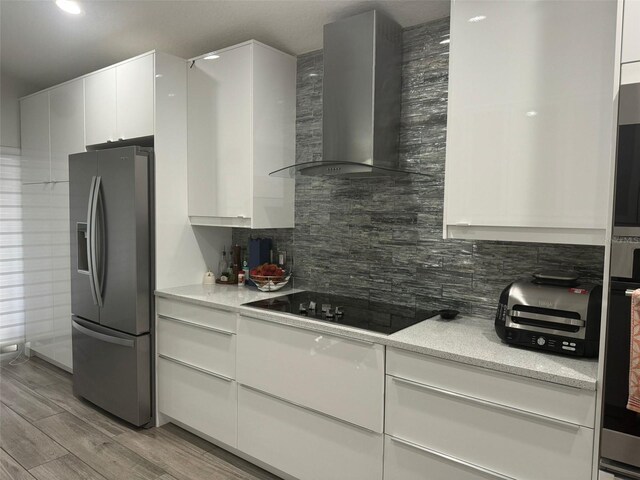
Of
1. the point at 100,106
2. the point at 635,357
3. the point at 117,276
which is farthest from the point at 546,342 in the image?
the point at 100,106

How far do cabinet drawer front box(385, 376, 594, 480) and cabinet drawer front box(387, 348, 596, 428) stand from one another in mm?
29

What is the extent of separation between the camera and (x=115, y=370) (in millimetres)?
3047

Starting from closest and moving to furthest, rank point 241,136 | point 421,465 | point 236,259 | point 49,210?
point 421,465 → point 241,136 → point 236,259 → point 49,210

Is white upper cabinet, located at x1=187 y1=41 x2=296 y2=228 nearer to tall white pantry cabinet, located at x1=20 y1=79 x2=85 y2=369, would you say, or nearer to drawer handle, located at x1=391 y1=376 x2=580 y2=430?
tall white pantry cabinet, located at x1=20 y1=79 x2=85 y2=369

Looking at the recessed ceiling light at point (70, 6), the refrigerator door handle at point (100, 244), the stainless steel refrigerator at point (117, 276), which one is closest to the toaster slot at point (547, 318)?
the stainless steel refrigerator at point (117, 276)

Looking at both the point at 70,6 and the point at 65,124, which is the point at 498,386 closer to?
the point at 70,6

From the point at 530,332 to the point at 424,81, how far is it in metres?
1.44

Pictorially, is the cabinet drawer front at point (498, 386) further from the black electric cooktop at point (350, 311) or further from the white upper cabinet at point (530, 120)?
the white upper cabinet at point (530, 120)

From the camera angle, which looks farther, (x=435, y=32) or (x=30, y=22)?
(x=30, y=22)

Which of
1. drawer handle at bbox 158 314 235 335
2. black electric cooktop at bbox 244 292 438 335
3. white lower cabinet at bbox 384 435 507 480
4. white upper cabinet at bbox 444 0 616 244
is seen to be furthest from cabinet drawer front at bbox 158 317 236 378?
white upper cabinet at bbox 444 0 616 244

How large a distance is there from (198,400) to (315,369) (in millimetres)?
985

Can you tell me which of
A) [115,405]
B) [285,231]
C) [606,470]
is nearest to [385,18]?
[285,231]

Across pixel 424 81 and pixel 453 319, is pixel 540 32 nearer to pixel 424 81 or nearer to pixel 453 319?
pixel 424 81

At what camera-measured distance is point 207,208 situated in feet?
9.95
